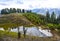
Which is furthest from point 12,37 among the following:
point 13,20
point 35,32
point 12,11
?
point 12,11

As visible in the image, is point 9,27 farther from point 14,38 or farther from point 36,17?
point 36,17

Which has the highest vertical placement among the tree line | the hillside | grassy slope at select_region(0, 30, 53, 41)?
the tree line

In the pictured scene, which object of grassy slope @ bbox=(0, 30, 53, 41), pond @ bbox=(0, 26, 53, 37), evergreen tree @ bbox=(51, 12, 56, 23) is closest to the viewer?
grassy slope @ bbox=(0, 30, 53, 41)

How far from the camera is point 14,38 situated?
31.8ft

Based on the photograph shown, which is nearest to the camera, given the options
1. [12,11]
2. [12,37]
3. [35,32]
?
[12,37]

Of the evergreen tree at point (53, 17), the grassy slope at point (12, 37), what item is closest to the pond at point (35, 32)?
the grassy slope at point (12, 37)

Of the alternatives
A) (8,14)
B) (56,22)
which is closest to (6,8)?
(8,14)

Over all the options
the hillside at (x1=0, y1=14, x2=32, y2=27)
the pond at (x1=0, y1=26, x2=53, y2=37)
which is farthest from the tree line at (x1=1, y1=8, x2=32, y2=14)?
the pond at (x1=0, y1=26, x2=53, y2=37)

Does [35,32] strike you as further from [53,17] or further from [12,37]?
[53,17]

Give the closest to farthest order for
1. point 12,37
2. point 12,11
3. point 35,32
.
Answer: point 12,37, point 35,32, point 12,11

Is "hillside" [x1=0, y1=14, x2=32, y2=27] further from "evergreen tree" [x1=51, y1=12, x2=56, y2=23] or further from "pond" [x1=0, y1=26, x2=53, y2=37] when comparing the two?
"evergreen tree" [x1=51, y1=12, x2=56, y2=23]

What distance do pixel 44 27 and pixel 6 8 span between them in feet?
7.20

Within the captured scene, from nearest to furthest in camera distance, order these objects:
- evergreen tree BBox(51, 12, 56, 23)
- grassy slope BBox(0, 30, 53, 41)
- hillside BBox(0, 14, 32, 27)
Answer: grassy slope BBox(0, 30, 53, 41) → hillside BBox(0, 14, 32, 27) → evergreen tree BBox(51, 12, 56, 23)

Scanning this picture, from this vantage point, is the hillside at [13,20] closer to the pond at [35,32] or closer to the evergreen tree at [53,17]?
the pond at [35,32]
